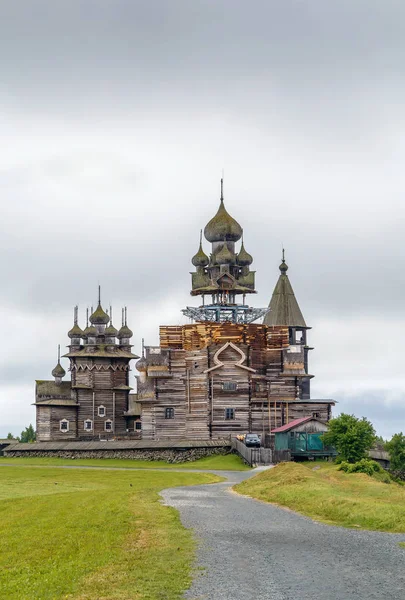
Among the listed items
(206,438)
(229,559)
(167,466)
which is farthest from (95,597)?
(206,438)

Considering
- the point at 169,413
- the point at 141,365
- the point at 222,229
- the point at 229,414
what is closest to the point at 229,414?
the point at 229,414

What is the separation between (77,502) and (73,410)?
65.9 m

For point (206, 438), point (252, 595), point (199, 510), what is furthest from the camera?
point (206, 438)

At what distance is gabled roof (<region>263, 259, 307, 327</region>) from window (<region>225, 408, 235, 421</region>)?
2430cm

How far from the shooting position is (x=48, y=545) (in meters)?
26.2

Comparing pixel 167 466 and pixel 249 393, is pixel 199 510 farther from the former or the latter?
pixel 249 393

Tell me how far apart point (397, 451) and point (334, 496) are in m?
36.3

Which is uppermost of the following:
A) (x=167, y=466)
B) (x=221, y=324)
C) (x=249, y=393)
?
(x=221, y=324)

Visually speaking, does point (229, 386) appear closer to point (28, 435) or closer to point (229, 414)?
point (229, 414)

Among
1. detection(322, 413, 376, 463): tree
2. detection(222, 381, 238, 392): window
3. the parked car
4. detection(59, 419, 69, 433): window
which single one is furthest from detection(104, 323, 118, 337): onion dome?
detection(322, 413, 376, 463): tree

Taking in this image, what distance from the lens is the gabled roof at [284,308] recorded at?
110000 mm

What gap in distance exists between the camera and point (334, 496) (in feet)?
116

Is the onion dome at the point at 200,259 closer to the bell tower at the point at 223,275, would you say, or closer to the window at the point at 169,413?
the bell tower at the point at 223,275

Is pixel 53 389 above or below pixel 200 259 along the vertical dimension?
below
